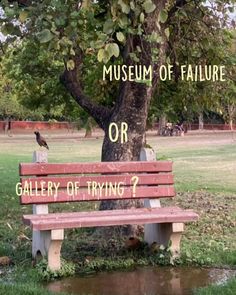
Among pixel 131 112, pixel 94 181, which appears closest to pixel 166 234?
pixel 94 181

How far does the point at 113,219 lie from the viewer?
228 inches

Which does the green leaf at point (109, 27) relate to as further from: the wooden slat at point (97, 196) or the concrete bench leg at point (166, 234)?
the concrete bench leg at point (166, 234)

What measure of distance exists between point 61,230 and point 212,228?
10.4 ft

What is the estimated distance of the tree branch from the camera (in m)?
8.03

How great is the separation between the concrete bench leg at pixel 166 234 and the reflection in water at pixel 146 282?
11.2 inches

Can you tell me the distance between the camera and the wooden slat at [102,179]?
622 cm

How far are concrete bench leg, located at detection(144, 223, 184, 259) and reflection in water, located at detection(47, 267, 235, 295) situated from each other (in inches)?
11.2

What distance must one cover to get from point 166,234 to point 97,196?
0.87m

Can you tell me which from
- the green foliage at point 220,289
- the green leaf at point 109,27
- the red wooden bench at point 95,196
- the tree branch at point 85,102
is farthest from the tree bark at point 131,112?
the green leaf at point 109,27

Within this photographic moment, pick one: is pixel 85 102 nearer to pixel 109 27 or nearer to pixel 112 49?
pixel 109 27

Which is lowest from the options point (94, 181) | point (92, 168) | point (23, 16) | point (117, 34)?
point (94, 181)

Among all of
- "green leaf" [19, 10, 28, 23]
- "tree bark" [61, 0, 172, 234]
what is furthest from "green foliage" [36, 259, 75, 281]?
"green leaf" [19, 10, 28, 23]

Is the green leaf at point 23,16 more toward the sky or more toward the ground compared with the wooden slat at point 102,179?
more toward the sky

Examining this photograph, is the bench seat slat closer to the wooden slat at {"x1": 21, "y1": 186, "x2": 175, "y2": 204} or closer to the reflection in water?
the wooden slat at {"x1": 21, "y1": 186, "x2": 175, "y2": 204}
